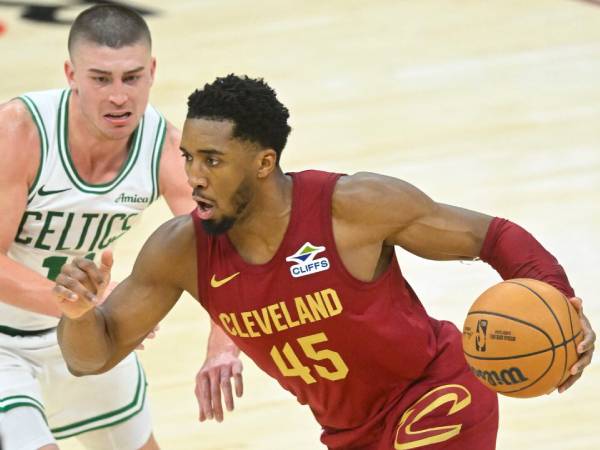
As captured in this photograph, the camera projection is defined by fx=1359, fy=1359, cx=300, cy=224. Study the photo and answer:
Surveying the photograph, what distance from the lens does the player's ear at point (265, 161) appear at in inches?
179

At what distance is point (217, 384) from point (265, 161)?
2.80ft

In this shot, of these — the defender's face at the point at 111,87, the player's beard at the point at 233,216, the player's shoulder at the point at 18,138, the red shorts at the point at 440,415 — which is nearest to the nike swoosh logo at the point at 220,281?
the player's beard at the point at 233,216

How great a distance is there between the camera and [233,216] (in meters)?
4.54

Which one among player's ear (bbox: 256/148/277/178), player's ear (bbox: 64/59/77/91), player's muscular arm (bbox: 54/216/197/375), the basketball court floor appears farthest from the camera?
the basketball court floor

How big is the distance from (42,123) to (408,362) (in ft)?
5.76

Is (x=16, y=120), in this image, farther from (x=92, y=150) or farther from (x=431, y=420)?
(x=431, y=420)

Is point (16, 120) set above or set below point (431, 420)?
above

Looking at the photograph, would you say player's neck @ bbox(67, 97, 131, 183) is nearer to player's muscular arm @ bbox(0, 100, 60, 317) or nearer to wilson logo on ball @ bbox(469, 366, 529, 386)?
player's muscular arm @ bbox(0, 100, 60, 317)

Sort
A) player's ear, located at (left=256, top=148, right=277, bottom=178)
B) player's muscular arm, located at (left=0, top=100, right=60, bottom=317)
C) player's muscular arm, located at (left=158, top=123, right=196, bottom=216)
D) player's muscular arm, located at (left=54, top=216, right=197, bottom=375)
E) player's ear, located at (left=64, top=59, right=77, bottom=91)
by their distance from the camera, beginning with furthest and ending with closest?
player's muscular arm, located at (left=158, top=123, right=196, bottom=216), player's ear, located at (left=64, top=59, right=77, bottom=91), player's muscular arm, located at (left=0, top=100, right=60, bottom=317), player's muscular arm, located at (left=54, top=216, right=197, bottom=375), player's ear, located at (left=256, top=148, right=277, bottom=178)

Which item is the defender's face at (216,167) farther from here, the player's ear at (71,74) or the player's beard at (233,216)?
the player's ear at (71,74)

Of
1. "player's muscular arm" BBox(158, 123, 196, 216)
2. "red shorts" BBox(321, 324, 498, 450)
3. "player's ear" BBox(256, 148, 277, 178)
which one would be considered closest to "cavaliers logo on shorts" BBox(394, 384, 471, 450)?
"red shorts" BBox(321, 324, 498, 450)

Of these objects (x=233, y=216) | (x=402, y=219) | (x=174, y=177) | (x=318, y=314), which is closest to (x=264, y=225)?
(x=233, y=216)

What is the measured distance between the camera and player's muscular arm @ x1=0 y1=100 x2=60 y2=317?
5180mm

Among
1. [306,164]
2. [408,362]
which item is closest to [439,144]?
[306,164]
